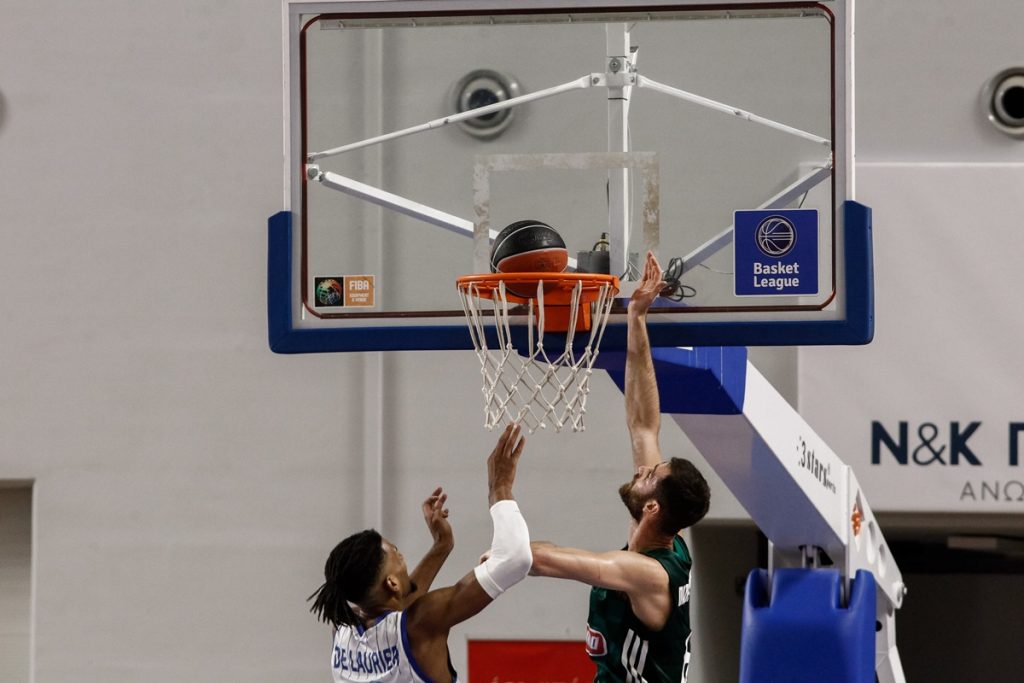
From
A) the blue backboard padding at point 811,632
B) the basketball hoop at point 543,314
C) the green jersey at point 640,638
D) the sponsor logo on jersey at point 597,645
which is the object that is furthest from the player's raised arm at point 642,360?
the blue backboard padding at point 811,632

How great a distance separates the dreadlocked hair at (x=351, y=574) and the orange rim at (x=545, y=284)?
2.73 ft

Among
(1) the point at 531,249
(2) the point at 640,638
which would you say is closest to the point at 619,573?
(2) the point at 640,638

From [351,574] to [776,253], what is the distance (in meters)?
1.57

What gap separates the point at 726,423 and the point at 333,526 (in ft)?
11.9

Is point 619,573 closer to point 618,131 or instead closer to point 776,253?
point 776,253

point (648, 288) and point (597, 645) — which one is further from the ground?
point (648, 288)

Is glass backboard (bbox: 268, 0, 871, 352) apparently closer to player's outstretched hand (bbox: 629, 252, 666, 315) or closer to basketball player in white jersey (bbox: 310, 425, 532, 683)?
player's outstretched hand (bbox: 629, 252, 666, 315)

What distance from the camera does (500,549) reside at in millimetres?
3828

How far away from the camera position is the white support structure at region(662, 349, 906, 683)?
14.3 ft

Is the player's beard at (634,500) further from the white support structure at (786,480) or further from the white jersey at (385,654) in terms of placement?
the white jersey at (385,654)

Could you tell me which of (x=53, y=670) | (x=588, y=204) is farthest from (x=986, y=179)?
(x=53, y=670)

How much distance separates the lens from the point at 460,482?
7.46 meters

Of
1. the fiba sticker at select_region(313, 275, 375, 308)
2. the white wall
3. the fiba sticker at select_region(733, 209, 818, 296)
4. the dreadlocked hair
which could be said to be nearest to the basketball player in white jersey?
the dreadlocked hair

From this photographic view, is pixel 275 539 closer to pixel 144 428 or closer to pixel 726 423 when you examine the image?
pixel 144 428
